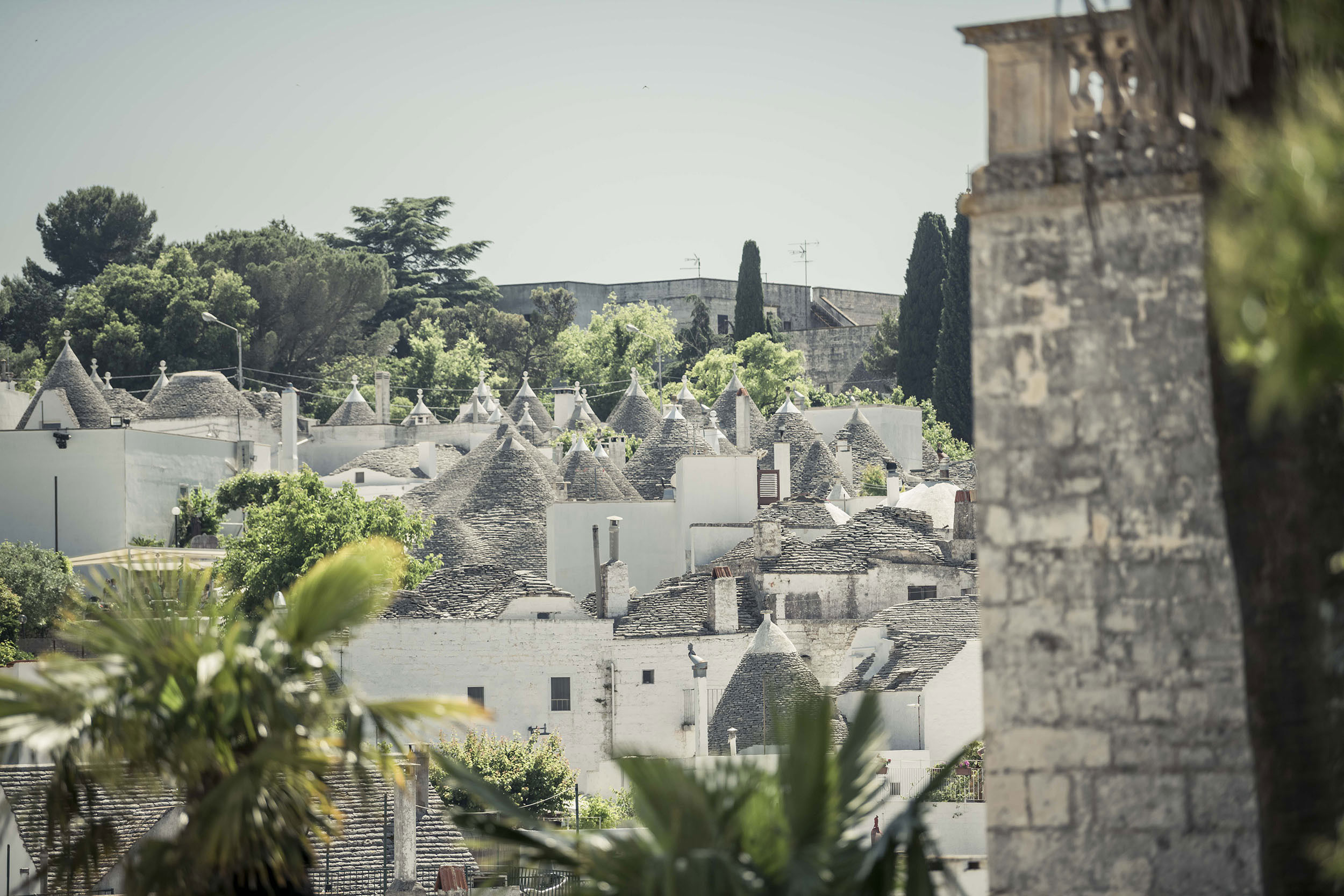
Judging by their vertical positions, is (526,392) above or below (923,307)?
below

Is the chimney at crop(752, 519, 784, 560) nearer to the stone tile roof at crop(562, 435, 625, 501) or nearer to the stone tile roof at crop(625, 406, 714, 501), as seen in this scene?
the stone tile roof at crop(562, 435, 625, 501)

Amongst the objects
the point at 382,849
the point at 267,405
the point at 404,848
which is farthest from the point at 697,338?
the point at 404,848

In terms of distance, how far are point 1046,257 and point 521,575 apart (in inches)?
1555

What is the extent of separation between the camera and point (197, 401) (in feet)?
237

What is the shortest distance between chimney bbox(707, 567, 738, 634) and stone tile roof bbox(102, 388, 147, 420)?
1381 inches

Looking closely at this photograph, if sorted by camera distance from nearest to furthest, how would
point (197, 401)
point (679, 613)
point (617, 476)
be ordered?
point (679, 613)
point (617, 476)
point (197, 401)

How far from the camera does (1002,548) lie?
776 cm

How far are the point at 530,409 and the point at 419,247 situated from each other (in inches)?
1050

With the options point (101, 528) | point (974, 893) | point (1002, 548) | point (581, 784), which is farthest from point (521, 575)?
point (1002, 548)

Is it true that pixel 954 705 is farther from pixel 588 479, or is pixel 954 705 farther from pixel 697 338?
pixel 697 338

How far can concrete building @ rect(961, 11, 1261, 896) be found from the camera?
24.5ft

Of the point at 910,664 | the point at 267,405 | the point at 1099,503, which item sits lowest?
the point at 910,664

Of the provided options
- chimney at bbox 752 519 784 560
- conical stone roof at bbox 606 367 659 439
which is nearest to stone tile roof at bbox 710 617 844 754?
chimney at bbox 752 519 784 560

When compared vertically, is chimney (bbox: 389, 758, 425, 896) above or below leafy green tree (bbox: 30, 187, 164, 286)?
below
